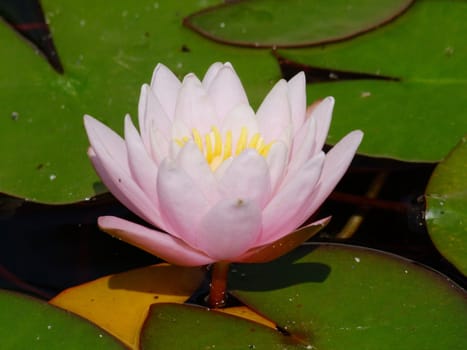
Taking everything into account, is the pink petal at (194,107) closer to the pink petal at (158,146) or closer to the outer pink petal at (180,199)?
the pink petal at (158,146)

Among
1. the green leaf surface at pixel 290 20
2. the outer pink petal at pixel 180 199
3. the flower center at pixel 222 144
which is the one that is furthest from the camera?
the green leaf surface at pixel 290 20

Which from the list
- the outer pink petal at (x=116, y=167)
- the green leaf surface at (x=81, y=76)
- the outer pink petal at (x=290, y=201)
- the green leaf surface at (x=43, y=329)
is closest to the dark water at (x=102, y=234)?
the green leaf surface at (x=81, y=76)

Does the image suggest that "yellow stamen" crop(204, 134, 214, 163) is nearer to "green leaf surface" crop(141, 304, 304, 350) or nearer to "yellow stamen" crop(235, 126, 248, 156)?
"yellow stamen" crop(235, 126, 248, 156)

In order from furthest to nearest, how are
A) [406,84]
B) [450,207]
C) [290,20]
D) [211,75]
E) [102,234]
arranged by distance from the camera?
[290,20] < [406,84] < [102,234] < [450,207] < [211,75]

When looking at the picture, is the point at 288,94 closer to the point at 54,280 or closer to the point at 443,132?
the point at 443,132

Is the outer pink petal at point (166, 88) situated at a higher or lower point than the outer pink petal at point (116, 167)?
higher

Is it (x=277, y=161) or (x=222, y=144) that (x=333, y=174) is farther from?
(x=222, y=144)

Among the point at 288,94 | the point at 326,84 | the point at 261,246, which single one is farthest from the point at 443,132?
the point at 261,246

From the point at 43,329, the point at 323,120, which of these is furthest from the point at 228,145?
the point at 43,329
